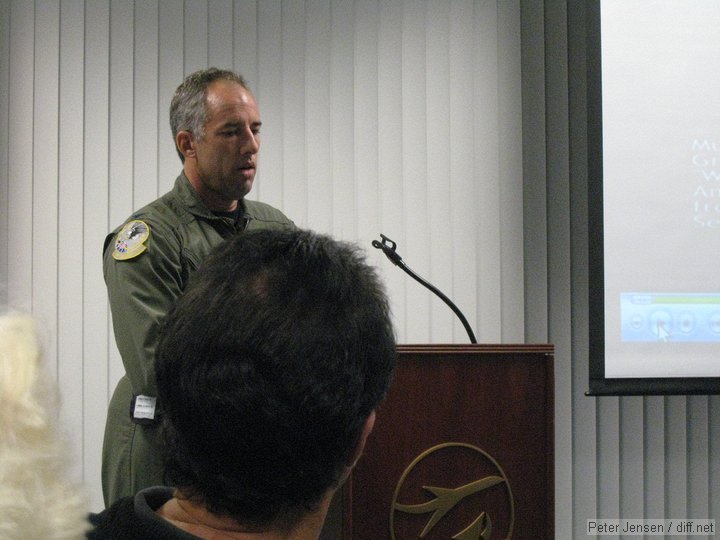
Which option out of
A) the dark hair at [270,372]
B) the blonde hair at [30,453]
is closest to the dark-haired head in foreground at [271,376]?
the dark hair at [270,372]

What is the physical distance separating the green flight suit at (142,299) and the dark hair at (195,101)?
17 centimetres

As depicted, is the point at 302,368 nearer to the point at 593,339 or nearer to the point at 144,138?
the point at 593,339

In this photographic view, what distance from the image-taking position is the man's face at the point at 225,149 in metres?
2.14

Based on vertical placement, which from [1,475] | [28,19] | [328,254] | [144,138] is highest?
[28,19]

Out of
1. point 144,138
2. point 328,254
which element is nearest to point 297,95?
point 144,138

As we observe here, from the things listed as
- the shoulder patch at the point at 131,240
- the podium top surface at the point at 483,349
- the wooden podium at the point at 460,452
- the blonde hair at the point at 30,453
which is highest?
the shoulder patch at the point at 131,240

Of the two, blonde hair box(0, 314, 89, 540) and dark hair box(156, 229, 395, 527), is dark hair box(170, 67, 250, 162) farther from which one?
blonde hair box(0, 314, 89, 540)

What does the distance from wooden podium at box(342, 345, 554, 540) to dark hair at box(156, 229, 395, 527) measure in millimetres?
1004

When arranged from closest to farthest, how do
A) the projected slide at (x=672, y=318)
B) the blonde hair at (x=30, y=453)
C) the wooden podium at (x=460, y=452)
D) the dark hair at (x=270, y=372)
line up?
1. the blonde hair at (x=30, y=453)
2. the dark hair at (x=270, y=372)
3. the wooden podium at (x=460, y=452)
4. the projected slide at (x=672, y=318)

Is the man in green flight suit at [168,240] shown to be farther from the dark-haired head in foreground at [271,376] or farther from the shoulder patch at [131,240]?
the dark-haired head in foreground at [271,376]

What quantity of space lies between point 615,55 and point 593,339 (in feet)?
3.00

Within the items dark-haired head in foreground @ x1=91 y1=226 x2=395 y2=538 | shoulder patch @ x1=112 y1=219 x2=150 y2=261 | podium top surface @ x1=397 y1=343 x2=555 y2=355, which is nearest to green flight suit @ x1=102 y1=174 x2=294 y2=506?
shoulder patch @ x1=112 y1=219 x2=150 y2=261

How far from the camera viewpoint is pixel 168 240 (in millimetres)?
2035

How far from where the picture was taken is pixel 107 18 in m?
3.07
